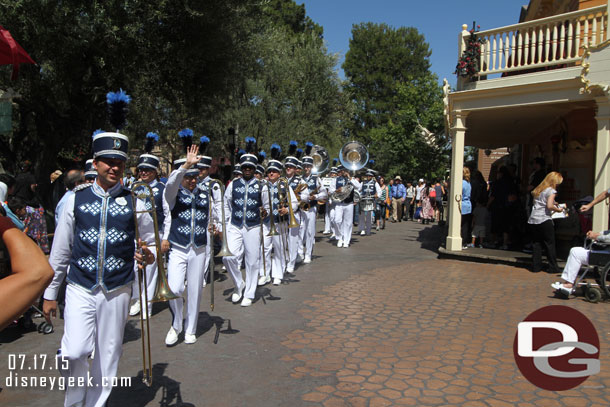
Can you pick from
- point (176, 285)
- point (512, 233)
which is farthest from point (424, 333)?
point (512, 233)

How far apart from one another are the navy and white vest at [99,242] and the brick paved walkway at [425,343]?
1.88m

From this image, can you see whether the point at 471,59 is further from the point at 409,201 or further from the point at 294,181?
the point at 409,201

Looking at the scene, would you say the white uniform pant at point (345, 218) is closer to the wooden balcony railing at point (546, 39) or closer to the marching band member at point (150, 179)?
the wooden balcony railing at point (546, 39)

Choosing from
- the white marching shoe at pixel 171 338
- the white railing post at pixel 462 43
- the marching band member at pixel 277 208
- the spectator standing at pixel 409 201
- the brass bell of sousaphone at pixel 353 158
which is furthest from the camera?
the spectator standing at pixel 409 201

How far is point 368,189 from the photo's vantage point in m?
16.6

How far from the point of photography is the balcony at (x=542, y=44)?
33.8ft

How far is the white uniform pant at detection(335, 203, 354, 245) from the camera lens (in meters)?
14.0

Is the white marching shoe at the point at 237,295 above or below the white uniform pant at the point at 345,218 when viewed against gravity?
below

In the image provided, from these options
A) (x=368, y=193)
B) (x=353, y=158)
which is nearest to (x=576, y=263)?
(x=368, y=193)

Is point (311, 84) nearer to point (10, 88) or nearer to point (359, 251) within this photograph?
point (359, 251)

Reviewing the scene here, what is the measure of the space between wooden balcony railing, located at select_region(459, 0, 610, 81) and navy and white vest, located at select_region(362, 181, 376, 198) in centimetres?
592

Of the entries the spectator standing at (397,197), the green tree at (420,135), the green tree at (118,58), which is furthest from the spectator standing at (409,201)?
the green tree at (118,58)

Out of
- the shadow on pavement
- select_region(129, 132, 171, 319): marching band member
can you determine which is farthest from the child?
the shadow on pavement

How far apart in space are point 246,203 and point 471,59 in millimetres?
6991
